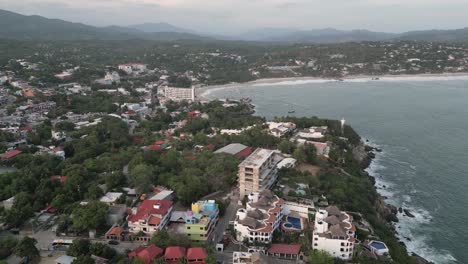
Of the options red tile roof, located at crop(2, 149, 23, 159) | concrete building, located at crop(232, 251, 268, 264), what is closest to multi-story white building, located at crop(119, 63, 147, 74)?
red tile roof, located at crop(2, 149, 23, 159)

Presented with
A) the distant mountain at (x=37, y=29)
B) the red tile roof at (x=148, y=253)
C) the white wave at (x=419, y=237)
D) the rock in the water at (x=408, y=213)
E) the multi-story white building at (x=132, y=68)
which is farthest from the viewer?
the distant mountain at (x=37, y=29)

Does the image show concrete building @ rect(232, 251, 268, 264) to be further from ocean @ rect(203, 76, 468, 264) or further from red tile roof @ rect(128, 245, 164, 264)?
ocean @ rect(203, 76, 468, 264)

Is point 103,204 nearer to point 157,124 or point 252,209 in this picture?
point 252,209

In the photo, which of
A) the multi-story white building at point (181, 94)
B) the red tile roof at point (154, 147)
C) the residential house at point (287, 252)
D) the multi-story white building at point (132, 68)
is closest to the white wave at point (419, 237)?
the residential house at point (287, 252)

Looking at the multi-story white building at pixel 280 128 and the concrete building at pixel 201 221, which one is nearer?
the concrete building at pixel 201 221

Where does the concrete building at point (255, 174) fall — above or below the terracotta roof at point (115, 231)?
above

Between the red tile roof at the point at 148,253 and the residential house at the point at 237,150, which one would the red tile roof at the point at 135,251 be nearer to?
the red tile roof at the point at 148,253

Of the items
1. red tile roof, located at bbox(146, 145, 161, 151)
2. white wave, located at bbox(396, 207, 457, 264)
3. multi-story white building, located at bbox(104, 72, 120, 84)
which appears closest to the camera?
white wave, located at bbox(396, 207, 457, 264)
